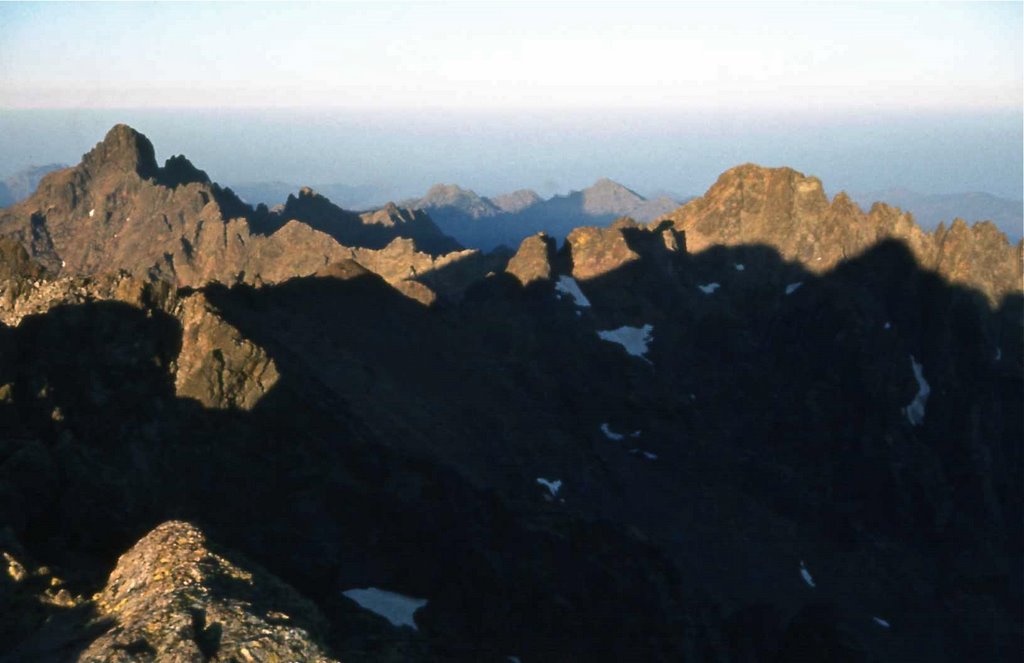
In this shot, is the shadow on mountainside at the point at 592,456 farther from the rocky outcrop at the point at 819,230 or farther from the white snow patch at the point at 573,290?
the rocky outcrop at the point at 819,230

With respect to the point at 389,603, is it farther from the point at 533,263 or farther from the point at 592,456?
the point at 533,263

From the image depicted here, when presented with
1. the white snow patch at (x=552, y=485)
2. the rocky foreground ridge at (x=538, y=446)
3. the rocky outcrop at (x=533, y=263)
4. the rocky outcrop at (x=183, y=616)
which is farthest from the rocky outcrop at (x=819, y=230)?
the rocky outcrop at (x=183, y=616)

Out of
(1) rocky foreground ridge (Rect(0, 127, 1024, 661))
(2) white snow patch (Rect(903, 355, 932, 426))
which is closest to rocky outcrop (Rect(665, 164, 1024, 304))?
(1) rocky foreground ridge (Rect(0, 127, 1024, 661))

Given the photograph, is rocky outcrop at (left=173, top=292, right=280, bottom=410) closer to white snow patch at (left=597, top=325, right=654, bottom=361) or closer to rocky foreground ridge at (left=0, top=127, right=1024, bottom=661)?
rocky foreground ridge at (left=0, top=127, right=1024, bottom=661)

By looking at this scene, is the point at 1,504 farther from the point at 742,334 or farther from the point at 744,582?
the point at 742,334

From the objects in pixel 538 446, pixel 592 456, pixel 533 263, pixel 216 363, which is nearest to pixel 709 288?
pixel 533 263

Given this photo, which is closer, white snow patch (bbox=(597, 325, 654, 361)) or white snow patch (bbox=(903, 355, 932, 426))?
white snow patch (bbox=(597, 325, 654, 361))

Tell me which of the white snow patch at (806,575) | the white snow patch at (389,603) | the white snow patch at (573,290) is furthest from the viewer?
the white snow patch at (573,290)
